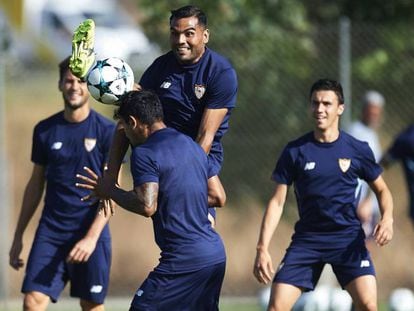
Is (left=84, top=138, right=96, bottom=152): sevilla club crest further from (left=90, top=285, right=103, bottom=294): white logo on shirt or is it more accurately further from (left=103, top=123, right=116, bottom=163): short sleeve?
(left=90, top=285, right=103, bottom=294): white logo on shirt

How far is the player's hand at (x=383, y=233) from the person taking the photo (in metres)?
8.84

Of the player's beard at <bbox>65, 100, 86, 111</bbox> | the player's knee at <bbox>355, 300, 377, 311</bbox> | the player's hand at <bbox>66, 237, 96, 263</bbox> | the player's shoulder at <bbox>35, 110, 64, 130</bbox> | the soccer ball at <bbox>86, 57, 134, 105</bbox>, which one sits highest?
the player's beard at <bbox>65, 100, 86, 111</bbox>

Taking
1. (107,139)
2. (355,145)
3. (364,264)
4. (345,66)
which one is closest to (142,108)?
(107,139)

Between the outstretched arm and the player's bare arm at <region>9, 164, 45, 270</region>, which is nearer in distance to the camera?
the outstretched arm

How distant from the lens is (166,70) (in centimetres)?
805

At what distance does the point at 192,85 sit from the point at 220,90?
0.59ft

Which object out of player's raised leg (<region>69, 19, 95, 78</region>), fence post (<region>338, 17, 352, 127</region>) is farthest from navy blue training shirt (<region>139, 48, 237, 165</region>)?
fence post (<region>338, 17, 352, 127</region>)

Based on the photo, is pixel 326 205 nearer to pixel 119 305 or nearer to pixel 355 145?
pixel 355 145

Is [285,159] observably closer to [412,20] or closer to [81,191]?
[81,191]

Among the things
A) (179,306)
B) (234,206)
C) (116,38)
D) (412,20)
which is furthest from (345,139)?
(116,38)

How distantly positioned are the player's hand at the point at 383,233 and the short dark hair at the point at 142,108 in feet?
7.53

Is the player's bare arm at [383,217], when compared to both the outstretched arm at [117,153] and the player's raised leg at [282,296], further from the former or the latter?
the outstretched arm at [117,153]

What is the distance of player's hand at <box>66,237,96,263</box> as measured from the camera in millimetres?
9000

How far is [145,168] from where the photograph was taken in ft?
23.3
